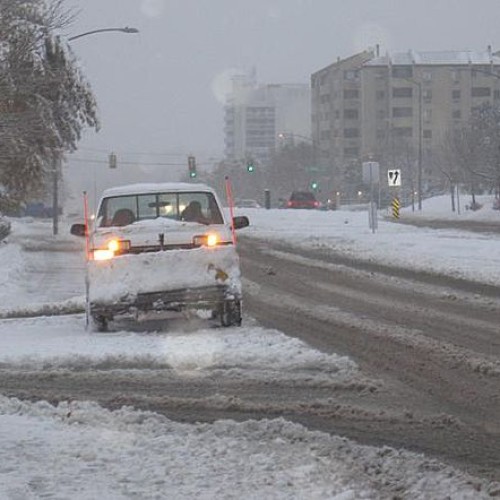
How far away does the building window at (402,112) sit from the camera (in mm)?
131250

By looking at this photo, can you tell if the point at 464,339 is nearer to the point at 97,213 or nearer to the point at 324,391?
the point at 324,391

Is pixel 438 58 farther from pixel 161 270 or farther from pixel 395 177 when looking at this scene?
pixel 161 270

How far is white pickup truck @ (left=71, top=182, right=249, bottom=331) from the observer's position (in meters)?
10.8

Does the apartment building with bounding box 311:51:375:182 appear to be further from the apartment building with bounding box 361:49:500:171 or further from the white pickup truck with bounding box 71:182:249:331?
the white pickup truck with bounding box 71:182:249:331

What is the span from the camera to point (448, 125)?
129m

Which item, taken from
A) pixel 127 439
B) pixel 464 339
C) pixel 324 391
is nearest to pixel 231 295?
pixel 464 339

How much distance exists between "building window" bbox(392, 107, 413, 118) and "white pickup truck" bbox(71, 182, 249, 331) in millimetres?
123273

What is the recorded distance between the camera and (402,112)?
132 meters

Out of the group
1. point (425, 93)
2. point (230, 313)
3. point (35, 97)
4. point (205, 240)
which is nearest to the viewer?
point (205, 240)

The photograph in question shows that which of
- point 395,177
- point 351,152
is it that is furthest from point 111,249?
point 351,152

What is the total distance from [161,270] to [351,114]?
5023 inches

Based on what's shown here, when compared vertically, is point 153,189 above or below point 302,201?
above

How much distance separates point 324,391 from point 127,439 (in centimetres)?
218

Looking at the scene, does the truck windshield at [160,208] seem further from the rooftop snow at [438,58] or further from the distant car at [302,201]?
the rooftop snow at [438,58]
